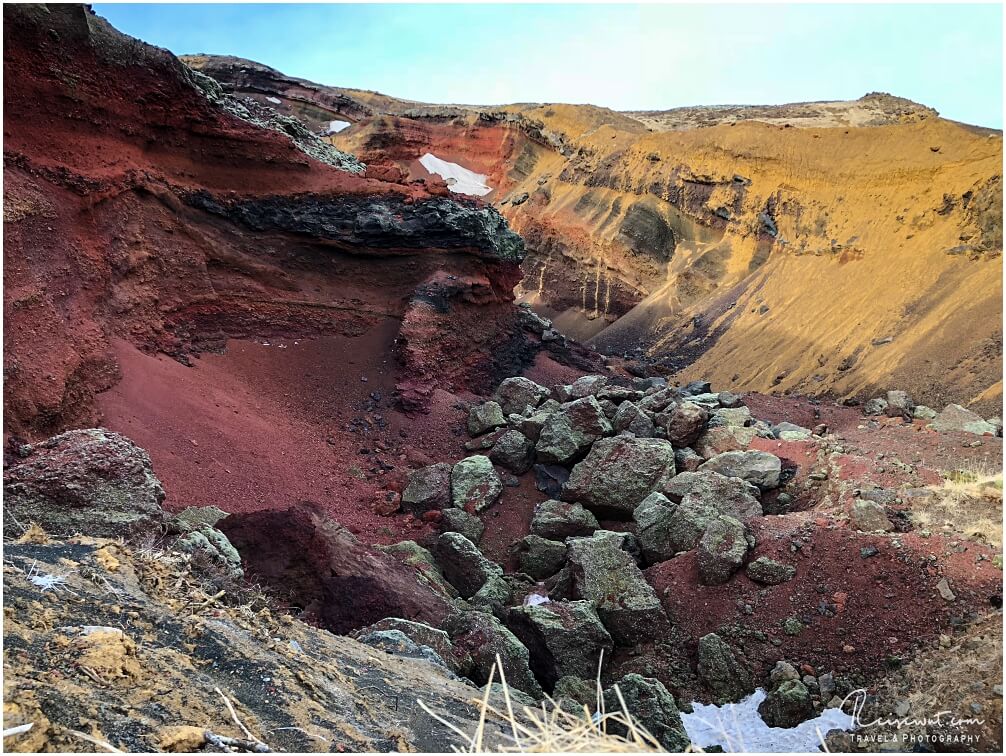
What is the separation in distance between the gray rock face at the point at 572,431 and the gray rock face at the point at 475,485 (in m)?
0.90

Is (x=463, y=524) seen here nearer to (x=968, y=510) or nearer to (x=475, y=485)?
(x=475, y=485)

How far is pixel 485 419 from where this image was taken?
12391 mm

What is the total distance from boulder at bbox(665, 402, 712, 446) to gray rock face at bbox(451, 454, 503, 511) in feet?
9.23

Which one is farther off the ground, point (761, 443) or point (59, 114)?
point (59, 114)

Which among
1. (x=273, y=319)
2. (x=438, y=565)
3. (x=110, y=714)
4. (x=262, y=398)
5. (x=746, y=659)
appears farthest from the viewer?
(x=273, y=319)

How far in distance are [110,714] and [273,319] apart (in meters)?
11.3

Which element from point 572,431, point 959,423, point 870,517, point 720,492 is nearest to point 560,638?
point 720,492

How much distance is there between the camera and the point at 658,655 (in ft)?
20.9

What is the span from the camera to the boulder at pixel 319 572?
5691 millimetres

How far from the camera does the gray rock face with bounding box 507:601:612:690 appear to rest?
20.1 ft

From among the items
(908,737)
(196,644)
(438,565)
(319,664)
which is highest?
(196,644)

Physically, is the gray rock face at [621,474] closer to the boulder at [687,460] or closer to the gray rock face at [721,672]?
the boulder at [687,460]

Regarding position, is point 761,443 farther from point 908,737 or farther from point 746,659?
point 908,737

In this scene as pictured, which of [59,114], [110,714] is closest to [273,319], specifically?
[59,114]
